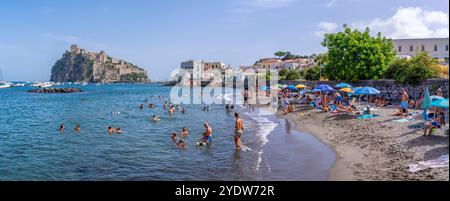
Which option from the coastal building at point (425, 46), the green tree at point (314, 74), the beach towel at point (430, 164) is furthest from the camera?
the coastal building at point (425, 46)

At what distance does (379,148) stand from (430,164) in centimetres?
353

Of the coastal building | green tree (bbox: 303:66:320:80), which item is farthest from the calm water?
the coastal building

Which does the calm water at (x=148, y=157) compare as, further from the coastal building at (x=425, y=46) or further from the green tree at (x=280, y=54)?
the green tree at (x=280, y=54)

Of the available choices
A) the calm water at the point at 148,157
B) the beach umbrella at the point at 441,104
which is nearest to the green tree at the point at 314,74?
the calm water at the point at 148,157

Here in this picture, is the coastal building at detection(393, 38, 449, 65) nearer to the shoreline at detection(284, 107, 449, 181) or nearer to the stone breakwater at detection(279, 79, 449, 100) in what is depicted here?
the stone breakwater at detection(279, 79, 449, 100)

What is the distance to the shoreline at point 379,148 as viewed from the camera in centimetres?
1100

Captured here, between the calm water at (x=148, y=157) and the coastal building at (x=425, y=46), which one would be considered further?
the coastal building at (x=425, y=46)

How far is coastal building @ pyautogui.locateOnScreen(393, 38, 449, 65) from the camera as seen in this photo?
62.8 meters

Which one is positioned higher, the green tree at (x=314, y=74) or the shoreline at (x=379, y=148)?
the green tree at (x=314, y=74)

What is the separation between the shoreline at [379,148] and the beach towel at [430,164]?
20 cm

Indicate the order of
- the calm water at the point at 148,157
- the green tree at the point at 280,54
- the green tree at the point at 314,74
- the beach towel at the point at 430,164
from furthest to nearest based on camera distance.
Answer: the green tree at the point at 280,54 < the green tree at the point at 314,74 < the calm water at the point at 148,157 < the beach towel at the point at 430,164

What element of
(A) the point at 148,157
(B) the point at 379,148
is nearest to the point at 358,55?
(B) the point at 379,148
